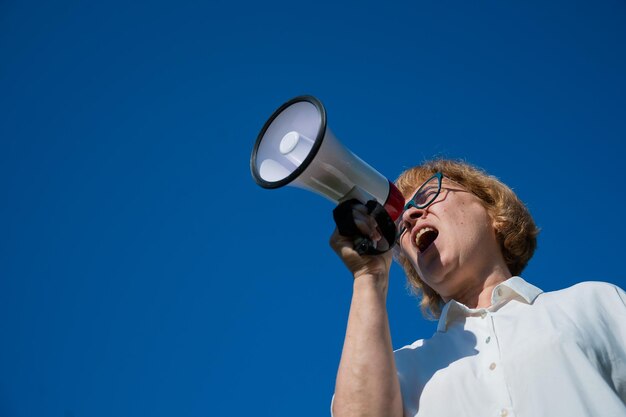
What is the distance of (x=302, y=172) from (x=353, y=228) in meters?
0.28

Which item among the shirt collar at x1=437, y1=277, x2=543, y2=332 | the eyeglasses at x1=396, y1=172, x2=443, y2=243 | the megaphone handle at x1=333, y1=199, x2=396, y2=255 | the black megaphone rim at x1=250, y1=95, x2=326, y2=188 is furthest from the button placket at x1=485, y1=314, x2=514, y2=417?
the black megaphone rim at x1=250, y1=95, x2=326, y2=188

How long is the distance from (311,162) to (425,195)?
99 cm

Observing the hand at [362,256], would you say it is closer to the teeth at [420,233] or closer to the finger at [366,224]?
the finger at [366,224]

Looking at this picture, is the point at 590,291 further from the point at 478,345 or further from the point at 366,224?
the point at 366,224

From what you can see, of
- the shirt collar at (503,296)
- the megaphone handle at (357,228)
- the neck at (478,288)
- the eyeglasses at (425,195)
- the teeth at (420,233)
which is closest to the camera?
the megaphone handle at (357,228)

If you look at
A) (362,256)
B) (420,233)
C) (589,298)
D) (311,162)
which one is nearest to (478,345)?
(589,298)

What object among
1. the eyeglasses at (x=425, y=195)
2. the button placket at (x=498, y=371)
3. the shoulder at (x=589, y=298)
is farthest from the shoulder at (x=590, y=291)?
the eyeglasses at (x=425, y=195)

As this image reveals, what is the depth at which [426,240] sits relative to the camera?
2.89m

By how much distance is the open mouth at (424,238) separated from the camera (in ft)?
9.34

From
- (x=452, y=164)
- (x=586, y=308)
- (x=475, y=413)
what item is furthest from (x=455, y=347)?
(x=452, y=164)

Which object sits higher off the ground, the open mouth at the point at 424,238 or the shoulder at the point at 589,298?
the open mouth at the point at 424,238

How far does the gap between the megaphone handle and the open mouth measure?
682 millimetres

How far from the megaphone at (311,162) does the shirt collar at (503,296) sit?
18.9 inches

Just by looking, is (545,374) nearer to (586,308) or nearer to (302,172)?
(586,308)
